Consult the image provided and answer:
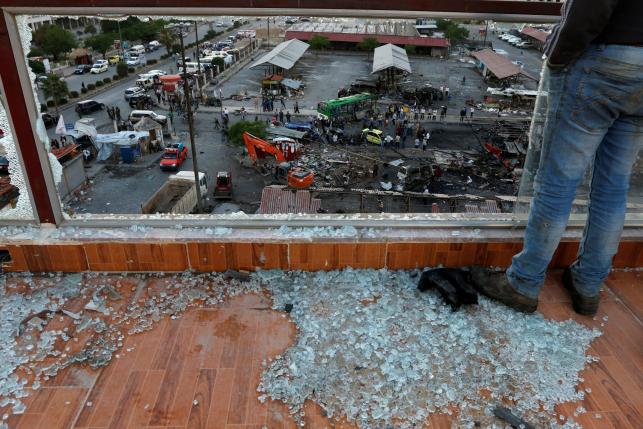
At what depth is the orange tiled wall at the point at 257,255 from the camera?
2461mm

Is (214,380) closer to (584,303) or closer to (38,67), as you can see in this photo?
(584,303)

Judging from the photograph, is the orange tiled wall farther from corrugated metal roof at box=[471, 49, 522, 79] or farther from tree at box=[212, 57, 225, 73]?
tree at box=[212, 57, 225, 73]

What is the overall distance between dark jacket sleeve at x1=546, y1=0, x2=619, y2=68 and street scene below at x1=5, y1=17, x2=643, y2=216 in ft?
23.8

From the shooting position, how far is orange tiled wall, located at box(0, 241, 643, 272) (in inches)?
96.9

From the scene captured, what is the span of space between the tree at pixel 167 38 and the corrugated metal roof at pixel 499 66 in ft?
87.7

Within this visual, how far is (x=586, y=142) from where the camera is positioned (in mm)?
1930

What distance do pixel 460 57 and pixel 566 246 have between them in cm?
4631

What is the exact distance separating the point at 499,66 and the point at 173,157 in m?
25.0

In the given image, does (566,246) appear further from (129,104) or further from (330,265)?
(129,104)

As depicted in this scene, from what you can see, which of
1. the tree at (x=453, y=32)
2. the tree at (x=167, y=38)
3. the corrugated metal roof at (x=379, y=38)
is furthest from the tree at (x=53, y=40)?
the tree at (x=453, y=32)

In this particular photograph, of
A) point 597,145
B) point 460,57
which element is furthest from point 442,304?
point 460,57

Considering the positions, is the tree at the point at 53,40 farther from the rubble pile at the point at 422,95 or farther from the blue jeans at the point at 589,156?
the blue jeans at the point at 589,156

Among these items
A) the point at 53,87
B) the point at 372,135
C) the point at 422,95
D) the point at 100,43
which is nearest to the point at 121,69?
the point at 100,43

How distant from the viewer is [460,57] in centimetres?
4450
